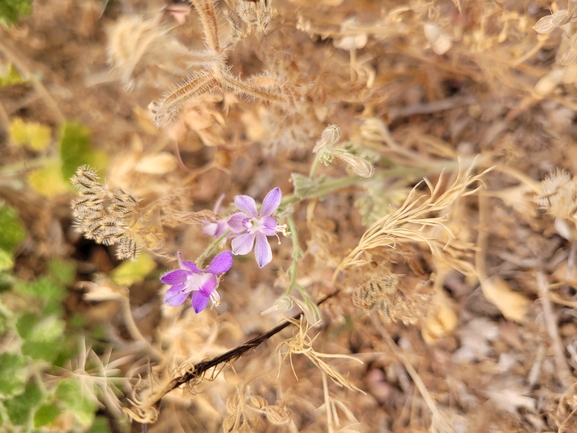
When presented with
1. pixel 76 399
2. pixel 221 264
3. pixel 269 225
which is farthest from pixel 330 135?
pixel 76 399

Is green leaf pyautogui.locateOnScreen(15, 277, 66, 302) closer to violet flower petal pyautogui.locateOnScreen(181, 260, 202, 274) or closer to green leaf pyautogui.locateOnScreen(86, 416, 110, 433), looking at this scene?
green leaf pyautogui.locateOnScreen(86, 416, 110, 433)

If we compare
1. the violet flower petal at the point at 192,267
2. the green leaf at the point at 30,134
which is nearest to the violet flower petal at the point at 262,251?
the violet flower petal at the point at 192,267

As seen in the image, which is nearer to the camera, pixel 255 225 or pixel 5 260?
pixel 255 225

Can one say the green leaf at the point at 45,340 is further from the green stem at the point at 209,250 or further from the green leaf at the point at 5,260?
the green stem at the point at 209,250

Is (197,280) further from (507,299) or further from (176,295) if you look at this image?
(507,299)

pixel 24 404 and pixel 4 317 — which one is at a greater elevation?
pixel 4 317
